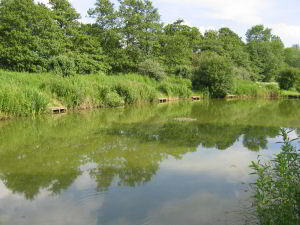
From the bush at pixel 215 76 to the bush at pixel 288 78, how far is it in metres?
11.3

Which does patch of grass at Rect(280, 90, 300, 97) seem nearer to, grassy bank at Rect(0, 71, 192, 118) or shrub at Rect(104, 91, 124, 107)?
grassy bank at Rect(0, 71, 192, 118)

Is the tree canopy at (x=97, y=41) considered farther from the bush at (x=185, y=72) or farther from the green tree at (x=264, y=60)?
the green tree at (x=264, y=60)

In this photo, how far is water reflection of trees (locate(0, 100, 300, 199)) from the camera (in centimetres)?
607

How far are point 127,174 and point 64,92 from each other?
11.9 meters

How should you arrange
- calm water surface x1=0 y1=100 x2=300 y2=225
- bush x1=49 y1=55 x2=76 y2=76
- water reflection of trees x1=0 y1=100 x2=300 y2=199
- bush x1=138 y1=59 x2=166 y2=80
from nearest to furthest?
1. calm water surface x1=0 y1=100 x2=300 y2=225
2. water reflection of trees x1=0 y1=100 x2=300 y2=199
3. bush x1=49 y1=55 x2=76 y2=76
4. bush x1=138 y1=59 x2=166 y2=80

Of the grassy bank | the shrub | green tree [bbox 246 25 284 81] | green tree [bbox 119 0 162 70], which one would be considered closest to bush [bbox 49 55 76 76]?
the grassy bank

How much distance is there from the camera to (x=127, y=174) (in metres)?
6.24

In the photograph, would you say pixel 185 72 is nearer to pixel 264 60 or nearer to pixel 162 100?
pixel 162 100

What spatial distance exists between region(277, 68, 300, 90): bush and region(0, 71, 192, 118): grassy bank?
20275mm

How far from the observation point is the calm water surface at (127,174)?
448 cm

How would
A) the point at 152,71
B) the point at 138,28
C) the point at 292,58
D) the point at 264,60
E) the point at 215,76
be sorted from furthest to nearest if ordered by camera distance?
1. the point at 292,58
2. the point at 264,60
3. the point at 138,28
4. the point at 215,76
5. the point at 152,71

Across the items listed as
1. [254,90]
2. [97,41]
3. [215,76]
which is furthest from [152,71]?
[254,90]

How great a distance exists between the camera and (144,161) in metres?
7.18

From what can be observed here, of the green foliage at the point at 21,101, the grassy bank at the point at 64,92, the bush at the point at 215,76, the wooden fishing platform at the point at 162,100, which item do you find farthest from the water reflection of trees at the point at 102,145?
the bush at the point at 215,76
